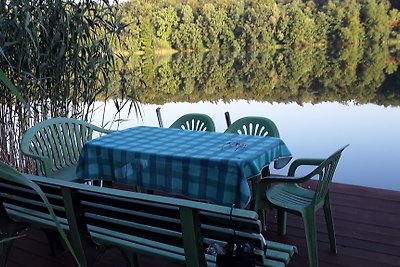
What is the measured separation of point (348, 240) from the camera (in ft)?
8.27

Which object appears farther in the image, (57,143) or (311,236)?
(57,143)

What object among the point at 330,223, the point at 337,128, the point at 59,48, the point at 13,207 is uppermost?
the point at 59,48

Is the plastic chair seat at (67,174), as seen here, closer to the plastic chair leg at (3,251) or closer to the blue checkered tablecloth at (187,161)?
the blue checkered tablecloth at (187,161)

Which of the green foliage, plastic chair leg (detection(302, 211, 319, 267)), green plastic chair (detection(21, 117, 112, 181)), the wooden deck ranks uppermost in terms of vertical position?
the green foliage

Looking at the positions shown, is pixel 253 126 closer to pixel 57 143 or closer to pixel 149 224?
pixel 57 143

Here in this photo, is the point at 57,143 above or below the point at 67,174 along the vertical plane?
above

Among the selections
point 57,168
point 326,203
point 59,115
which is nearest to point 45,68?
point 59,115

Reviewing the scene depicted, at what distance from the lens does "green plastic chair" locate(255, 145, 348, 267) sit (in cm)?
203

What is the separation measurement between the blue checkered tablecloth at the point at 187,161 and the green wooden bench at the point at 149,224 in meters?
0.50

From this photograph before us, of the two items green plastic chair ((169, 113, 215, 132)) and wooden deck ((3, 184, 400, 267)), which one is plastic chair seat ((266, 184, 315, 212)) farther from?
green plastic chair ((169, 113, 215, 132))

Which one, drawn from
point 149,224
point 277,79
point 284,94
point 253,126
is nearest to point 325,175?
point 149,224

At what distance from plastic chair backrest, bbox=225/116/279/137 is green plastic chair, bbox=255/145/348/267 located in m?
0.58

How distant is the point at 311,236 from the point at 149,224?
85 cm

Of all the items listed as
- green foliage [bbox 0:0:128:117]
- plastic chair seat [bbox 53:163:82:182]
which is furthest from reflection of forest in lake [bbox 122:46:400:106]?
plastic chair seat [bbox 53:163:82:182]
